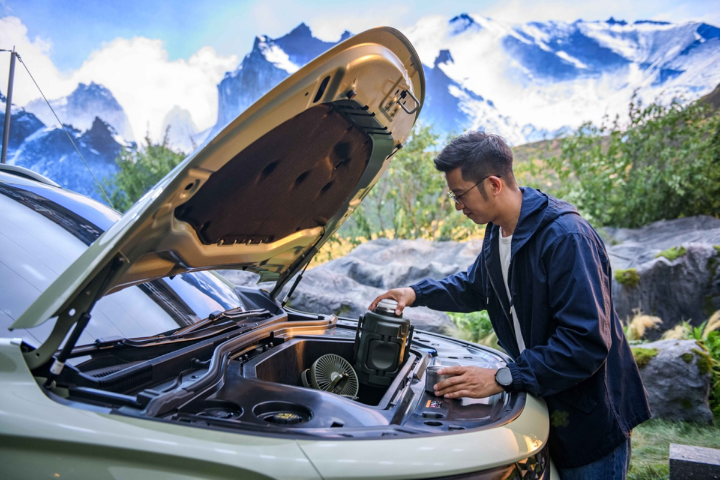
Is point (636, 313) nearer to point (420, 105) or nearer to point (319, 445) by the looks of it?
point (420, 105)

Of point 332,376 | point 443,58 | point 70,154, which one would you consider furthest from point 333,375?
point 443,58

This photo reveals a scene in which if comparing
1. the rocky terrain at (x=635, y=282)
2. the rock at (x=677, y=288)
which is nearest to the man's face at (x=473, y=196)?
the rocky terrain at (x=635, y=282)

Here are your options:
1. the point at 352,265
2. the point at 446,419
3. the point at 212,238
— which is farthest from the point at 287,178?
the point at 352,265

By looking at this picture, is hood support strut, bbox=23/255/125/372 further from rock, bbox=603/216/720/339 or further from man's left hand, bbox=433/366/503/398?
rock, bbox=603/216/720/339

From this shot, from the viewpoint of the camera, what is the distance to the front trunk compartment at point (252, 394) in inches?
48.9

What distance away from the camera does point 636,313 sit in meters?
6.33

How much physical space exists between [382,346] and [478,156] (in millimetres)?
814

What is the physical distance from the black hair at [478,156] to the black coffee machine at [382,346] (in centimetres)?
61

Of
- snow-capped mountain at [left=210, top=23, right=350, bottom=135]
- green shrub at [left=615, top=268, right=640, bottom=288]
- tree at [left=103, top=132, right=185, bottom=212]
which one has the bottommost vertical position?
green shrub at [left=615, top=268, right=640, bottom=288]

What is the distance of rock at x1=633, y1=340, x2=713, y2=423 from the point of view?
4.14 metres

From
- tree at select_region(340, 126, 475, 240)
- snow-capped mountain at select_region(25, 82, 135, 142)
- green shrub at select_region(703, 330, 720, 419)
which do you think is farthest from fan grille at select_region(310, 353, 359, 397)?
snow-capped mountain at select_region(25, 82, 135, 142)

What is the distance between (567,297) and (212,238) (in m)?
1.30

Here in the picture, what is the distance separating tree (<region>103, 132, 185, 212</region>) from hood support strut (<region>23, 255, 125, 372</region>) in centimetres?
1160

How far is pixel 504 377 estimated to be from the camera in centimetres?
162
